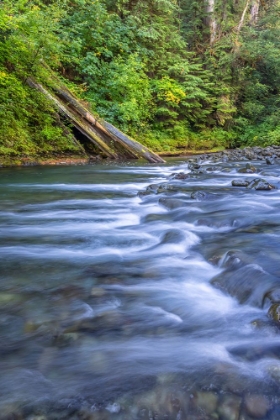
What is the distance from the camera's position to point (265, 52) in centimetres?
2161

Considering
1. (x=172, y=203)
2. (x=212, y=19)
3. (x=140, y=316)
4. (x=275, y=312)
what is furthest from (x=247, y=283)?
(x=212, y=19)

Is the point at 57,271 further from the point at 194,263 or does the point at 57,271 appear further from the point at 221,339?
the point at 221,339

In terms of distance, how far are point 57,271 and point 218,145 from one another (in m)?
18.3

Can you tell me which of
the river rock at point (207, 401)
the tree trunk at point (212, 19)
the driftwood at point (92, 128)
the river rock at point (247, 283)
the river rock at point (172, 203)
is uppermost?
the tree trunk at point (212, 19)

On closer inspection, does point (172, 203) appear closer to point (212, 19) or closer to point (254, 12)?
point (212, 19)

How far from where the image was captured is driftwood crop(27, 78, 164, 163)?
446 inches

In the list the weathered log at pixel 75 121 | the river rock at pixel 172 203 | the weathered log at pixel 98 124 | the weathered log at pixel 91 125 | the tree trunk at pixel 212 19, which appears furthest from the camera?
the tree trunk at pixel 212 19

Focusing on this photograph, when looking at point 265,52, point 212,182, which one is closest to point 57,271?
point 212,182

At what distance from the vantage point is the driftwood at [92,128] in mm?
11320

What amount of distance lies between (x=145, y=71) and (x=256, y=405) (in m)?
18.7

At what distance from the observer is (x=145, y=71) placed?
18359 millimetres

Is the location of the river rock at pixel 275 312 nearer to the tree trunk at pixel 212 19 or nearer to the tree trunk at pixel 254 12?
the tree trunk at pixel 212 19

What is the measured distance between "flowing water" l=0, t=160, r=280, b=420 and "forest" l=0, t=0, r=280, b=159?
21.3 feet

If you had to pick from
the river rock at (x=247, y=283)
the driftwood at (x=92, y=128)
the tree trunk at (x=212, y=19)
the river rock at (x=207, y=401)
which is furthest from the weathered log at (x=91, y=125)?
the tree trunk at (x=212, y=19)
